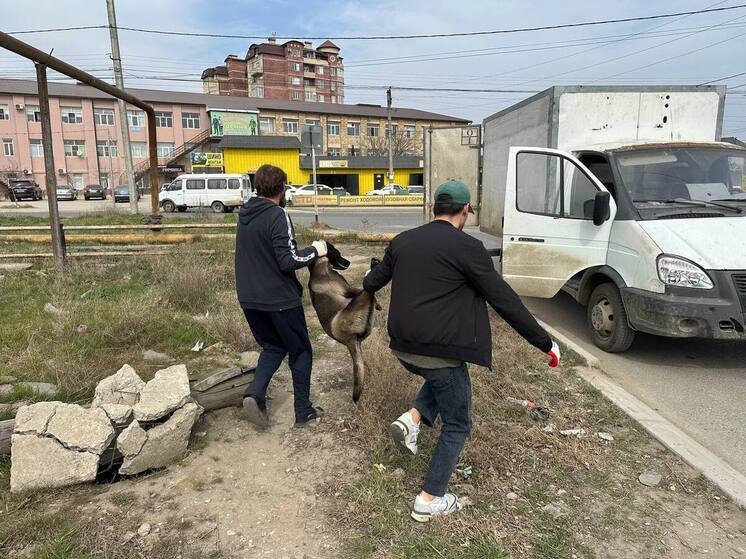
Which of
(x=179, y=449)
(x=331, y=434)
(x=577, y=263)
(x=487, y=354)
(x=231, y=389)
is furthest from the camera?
(x=577, y=263)

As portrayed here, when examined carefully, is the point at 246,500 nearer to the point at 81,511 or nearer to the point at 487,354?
the point at 81,511

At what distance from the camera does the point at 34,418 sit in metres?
2.93

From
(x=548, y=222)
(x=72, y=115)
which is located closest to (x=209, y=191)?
(x=548, y=222)

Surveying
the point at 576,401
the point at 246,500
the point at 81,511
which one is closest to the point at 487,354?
the point at 246,500

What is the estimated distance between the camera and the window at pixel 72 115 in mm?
56856

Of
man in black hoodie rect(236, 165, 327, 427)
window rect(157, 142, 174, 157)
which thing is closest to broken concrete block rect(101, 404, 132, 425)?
man in black hoodie rect(236, 165, 327, 427)

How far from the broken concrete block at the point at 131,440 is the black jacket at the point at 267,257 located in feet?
3.23

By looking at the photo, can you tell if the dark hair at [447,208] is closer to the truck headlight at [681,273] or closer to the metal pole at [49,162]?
the truck headlight at [681,273]

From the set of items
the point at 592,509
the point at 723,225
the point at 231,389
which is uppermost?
the point at 723,225

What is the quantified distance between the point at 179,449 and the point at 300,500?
2.92ft

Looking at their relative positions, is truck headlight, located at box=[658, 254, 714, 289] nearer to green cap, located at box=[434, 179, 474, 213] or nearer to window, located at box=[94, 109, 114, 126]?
green cap, located at box=[434, 179, 474, 213]

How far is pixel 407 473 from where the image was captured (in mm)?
3043

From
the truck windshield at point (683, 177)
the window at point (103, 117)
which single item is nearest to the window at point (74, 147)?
the window at point (103, 117)

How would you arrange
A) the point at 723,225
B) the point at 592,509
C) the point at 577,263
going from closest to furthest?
the point at 592,509
the point at 723,225
the point at 577,263
